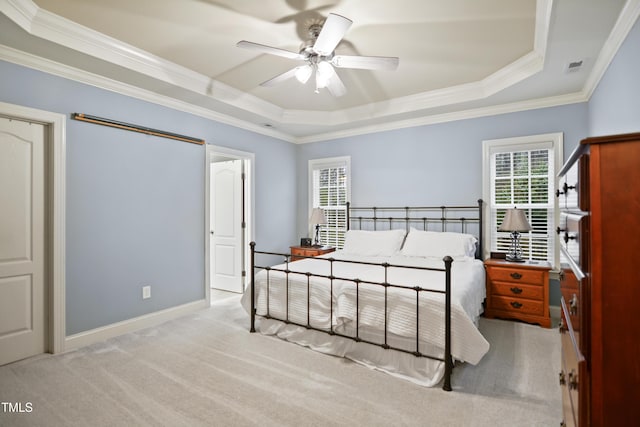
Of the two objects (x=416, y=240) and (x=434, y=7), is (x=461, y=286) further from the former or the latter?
(x=434, y=7)

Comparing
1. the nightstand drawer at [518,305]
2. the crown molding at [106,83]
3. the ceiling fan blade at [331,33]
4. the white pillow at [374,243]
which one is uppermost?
the crown molding at [106,83]

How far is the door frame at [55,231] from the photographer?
2.91 m

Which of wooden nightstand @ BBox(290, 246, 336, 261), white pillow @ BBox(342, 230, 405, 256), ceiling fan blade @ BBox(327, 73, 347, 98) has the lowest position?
wooden nightstand @ BBox(290, 246, 336, 261)

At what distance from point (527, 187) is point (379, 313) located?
2798 mm

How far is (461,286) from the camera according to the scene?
2723 millimetres

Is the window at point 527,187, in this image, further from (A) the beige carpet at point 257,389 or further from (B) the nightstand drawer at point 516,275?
(A) the beige carpet at point 257,389

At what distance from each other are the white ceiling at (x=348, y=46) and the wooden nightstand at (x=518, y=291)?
2003 millimetres

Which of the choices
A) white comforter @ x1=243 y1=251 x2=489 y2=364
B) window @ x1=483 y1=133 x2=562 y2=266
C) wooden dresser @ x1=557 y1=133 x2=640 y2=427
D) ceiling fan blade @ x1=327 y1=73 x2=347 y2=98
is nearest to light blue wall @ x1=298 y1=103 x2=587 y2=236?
window @ x1=483 y1=133 x2=562 y2=266

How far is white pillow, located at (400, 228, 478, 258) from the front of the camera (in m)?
3.92

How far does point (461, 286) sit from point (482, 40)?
7.22 ft

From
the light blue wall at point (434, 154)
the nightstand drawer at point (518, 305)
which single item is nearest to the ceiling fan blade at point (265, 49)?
the light blue wall at point (434, 154)

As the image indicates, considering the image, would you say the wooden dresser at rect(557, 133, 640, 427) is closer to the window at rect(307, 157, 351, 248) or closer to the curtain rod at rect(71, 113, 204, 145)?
the curtain rod at rect(71, 113, 204, 145)

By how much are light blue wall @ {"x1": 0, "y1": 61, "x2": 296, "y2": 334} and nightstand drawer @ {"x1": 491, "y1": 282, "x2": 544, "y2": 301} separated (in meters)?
3.64

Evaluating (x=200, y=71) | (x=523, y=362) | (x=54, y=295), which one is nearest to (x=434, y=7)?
(x=200, y=71)
